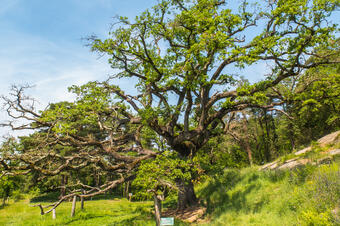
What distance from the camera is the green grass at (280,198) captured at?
6.05 meters

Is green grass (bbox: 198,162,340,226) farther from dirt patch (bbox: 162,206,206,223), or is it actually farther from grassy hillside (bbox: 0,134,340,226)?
dirt patch (bbox: 162,206,206,223)

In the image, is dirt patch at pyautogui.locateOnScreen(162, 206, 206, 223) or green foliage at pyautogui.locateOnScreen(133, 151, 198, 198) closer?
green foliage at pyautogui.locateOnScreen(133, 151, 198, 198)

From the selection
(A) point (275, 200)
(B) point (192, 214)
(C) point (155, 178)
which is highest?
(C) point (155, 178)

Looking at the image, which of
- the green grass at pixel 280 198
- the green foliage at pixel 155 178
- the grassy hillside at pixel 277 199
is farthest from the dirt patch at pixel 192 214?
the green foliage at pixel 155 178

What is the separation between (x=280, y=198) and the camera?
8375 millimetres

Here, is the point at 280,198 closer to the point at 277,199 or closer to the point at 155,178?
the point at 277,199

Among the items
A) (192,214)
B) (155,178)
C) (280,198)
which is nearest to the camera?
(280,198)

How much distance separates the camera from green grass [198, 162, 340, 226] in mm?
6055

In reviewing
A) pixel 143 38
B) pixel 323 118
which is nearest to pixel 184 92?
pixel 143 38

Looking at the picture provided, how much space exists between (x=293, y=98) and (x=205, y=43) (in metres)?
Result: 5.66

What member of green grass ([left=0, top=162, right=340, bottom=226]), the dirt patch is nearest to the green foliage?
green grass ([left=0, top=162, right=340, bottom=226])

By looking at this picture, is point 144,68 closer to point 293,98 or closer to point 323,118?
point 293,98

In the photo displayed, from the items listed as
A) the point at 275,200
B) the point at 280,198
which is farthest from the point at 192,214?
the point at 280,198

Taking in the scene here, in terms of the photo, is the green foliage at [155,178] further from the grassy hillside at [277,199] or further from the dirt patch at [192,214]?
the dirt patch at [192,214]
